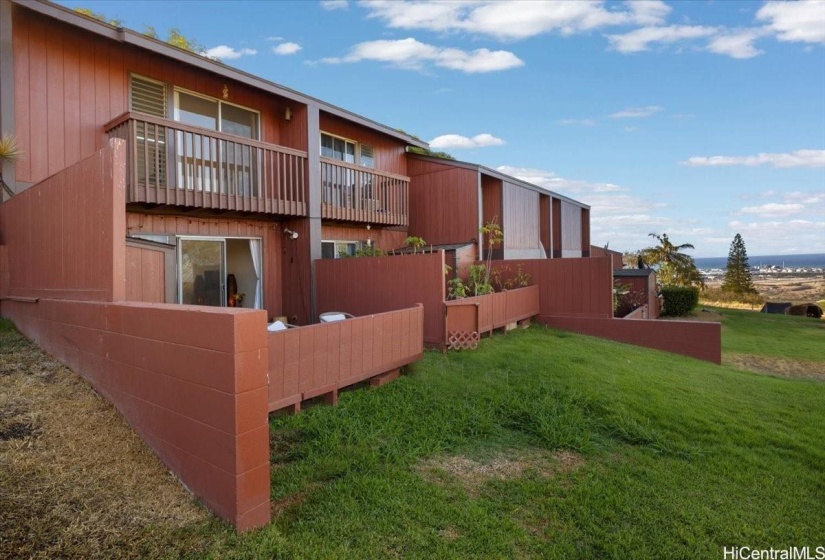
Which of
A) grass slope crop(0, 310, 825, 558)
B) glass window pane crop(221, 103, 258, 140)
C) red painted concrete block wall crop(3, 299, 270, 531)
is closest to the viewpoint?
red painted concrete block wall crop(3, 299, 270, 531)

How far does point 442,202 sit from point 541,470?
10935 millimetres

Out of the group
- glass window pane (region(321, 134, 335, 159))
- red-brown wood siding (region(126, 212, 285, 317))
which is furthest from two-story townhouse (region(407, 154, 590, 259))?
red-brown wood siding (region(126, 212, 285, 317))

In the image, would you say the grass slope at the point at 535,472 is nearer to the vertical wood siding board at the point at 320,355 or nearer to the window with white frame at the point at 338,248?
the vertical wood siding board at the point at 320,355

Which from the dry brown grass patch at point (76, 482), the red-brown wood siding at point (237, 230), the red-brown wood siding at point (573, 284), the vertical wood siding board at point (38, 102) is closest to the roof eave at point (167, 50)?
the vertical wood siding board at point (38, 102)

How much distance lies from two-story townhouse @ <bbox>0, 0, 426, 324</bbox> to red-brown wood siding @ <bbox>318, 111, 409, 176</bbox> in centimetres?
7

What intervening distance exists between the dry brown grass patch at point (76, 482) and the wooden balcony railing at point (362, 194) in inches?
281

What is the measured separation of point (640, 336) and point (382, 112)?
16.9 meters

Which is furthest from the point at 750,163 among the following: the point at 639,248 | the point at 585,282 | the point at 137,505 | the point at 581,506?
the point at 137,505

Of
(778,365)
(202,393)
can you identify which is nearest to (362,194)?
(202,393)

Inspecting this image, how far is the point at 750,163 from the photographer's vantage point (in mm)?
30938

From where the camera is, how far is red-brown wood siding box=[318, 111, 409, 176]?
1172 centimetres

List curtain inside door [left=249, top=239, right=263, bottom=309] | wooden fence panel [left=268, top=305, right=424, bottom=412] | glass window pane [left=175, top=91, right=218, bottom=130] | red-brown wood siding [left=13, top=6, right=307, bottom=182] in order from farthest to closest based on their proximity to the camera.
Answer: curtain inside door [left=249, top=239, right=263, bottom=309] → glass window pane [left=175, top=91, right=218, bottom=130] → red-brown wood siding [left=13, top=6, right=307, bottom=182] → wooden fence panel [left=268, top=305, right=424, bottom=412]

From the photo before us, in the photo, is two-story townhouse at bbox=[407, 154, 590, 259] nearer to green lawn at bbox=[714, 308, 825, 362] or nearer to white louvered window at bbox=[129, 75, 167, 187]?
green lawn at bbox=[714, 308, 825, 362]

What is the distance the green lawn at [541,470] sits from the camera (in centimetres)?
296
